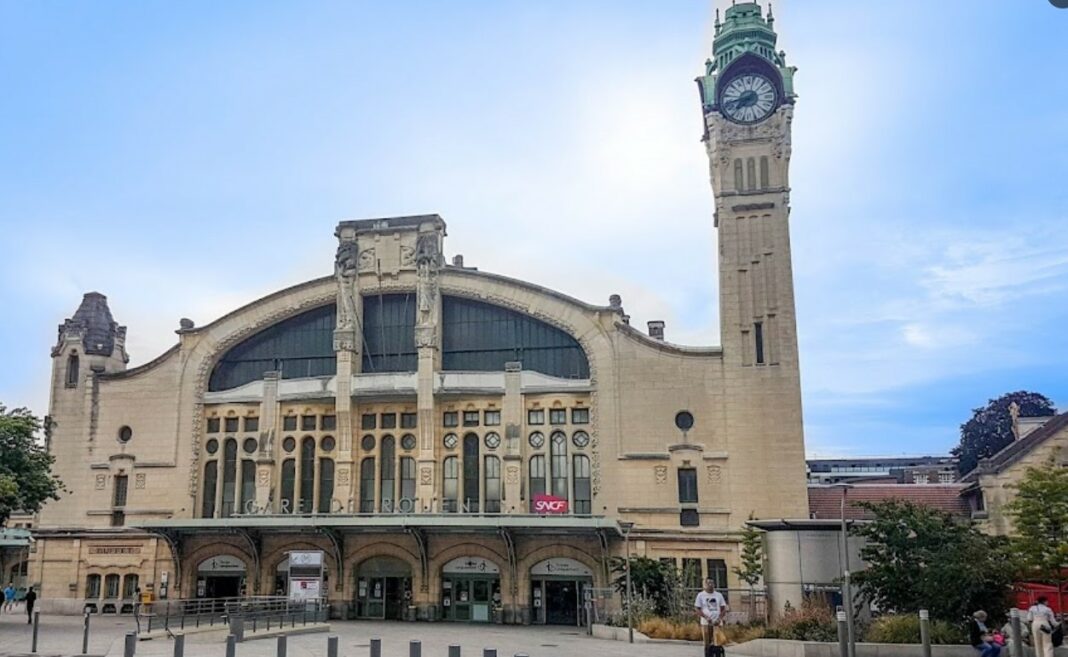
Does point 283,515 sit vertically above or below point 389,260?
below

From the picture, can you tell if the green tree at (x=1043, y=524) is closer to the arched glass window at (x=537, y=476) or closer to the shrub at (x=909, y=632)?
the shrub at (x=909, y=632)

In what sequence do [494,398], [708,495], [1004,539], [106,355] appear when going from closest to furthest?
[1004,539]
[708,495]
[494,398]
[106,355]

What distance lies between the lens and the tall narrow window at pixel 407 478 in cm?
4612

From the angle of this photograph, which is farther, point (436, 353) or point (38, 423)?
point (436, 353)

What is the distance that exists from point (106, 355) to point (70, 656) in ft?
98.8

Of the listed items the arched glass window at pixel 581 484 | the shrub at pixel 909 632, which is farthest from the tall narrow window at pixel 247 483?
the shrub at pixel 909 632

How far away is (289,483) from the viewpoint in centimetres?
4738

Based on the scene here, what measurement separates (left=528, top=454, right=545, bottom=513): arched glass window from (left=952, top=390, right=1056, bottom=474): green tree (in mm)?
40944

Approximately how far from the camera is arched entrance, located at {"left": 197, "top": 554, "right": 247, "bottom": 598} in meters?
47.1

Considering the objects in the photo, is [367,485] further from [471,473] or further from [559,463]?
[559,463]

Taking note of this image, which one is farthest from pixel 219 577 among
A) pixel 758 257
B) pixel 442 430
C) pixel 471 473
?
pixel 758 257

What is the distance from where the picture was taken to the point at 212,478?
48.7 meters

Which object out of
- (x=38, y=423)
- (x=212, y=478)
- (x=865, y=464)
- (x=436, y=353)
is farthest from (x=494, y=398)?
(x=865, y=464)

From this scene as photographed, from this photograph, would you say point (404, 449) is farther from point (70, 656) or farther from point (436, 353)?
point (70, 656)
